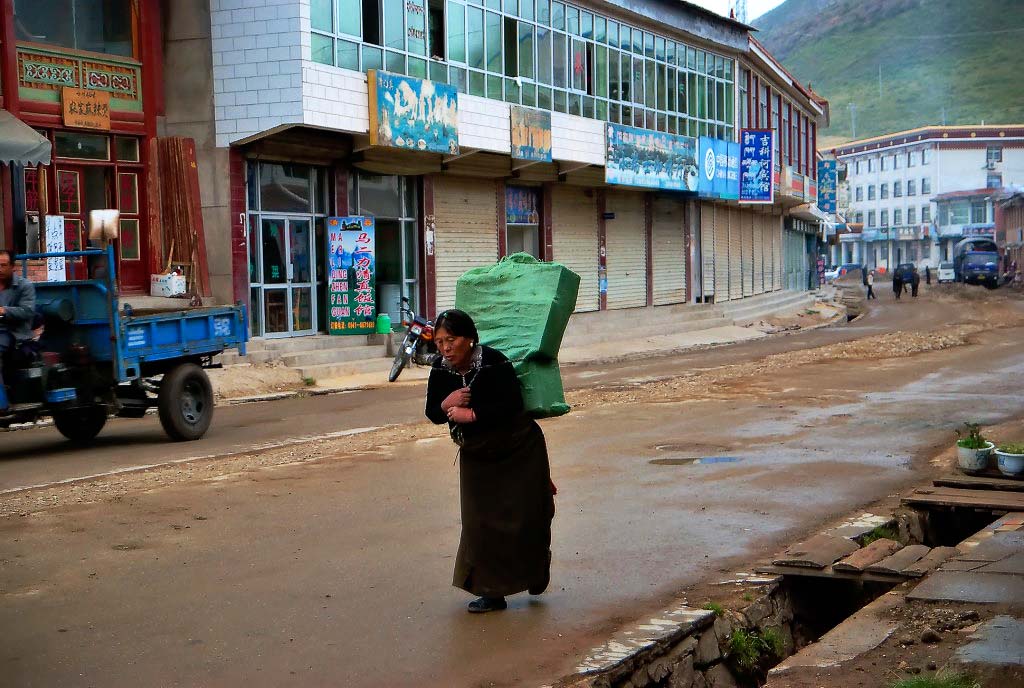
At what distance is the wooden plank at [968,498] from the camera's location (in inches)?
356

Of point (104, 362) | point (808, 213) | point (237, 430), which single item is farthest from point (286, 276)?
point (808, 213)

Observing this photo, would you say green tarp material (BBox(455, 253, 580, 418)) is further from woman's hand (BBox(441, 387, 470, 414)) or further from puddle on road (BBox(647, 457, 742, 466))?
puddle on road (BBox(647, 457, 742, 466))

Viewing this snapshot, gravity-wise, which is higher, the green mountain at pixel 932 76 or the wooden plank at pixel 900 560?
the green mountain at pixel 932 76

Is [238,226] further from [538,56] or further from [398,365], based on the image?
[538,56]

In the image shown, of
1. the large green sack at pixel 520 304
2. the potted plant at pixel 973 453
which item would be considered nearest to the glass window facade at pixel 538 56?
the potted plant at pixel 973 453

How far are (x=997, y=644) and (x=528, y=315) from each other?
9.18ft

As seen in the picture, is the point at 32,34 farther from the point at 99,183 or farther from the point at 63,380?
the point at 63,380

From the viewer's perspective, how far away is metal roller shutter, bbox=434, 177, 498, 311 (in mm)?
27719

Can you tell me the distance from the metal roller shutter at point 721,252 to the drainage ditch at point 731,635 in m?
36.0

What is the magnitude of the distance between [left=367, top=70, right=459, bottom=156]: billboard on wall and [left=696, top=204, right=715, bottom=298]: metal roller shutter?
59.3 feet

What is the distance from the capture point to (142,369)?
42.6ft

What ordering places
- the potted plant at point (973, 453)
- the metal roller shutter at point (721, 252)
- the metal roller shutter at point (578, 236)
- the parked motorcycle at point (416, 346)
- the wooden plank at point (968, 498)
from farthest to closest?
the metal roller shutter at point (721, 252) < the metal roller shutter at point (578, 236) < the parked motorcycle at point (416, 346) < the potted plant at point (973, 453) < the wooden plank at point (968, 498)

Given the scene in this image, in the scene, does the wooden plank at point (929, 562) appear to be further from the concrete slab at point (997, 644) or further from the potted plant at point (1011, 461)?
the potted plant at point (1011, 461)

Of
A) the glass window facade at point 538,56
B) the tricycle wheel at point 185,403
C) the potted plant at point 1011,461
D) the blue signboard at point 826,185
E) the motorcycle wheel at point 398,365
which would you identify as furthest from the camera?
the blue signboard at point 826,185
